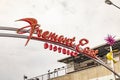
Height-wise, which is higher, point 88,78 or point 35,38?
point 35,38

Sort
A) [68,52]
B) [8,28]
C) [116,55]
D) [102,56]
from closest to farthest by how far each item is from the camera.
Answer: [8,28], [68,52], [116,55], [102,56]

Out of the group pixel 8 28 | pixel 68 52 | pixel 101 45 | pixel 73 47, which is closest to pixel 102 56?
pixel 101 45

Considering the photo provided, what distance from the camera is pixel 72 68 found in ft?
191

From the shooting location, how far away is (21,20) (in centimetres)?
3131

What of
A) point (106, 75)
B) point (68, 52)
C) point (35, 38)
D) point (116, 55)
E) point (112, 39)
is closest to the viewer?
point (35, 38)

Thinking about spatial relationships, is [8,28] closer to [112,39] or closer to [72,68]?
[112,39]

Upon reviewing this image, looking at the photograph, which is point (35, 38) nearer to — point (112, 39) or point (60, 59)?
point (112, 39)

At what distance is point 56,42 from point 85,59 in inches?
993

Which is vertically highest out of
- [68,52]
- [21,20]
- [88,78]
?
[21,20]

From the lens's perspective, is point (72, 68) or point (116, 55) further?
point (72, 68)

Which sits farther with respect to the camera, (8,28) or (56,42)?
(56,42)

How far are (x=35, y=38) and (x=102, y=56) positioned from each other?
23682 mm

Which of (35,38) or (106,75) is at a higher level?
(35,38)

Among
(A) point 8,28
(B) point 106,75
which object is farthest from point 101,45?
(A) point 8,28
